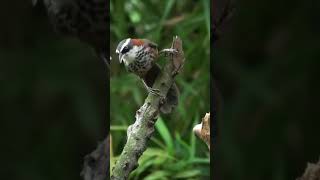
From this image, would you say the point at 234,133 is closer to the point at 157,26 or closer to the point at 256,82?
the point at 256,82

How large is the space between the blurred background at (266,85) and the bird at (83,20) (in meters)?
0.23

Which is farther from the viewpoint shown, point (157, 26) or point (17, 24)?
point (157, 26)

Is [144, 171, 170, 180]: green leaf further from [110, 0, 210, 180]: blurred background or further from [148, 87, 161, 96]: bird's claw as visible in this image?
[148, 87, 161, 96]: bird's claw

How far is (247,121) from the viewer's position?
116 centimetres

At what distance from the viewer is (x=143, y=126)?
1204mm

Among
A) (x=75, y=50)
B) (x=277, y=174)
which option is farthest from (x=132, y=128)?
(x=277, y=174)

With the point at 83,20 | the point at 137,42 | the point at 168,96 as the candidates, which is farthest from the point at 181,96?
the point at 83,20

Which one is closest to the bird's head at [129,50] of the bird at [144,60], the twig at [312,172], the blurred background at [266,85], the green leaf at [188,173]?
the bird at [144,60]

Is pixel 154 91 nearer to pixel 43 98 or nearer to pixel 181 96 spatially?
pixel 181 96

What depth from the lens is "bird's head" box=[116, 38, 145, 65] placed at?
1.17 meters

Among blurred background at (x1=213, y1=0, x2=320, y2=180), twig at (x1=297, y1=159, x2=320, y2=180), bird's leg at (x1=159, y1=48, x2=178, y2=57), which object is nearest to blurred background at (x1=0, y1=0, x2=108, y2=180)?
bird's leg at (x1=159, y1=48, x2=178, y2=57)

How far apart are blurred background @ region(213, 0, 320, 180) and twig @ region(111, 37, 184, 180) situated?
0.10 m

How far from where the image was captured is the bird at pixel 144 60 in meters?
1.17

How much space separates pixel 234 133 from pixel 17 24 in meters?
0.47
